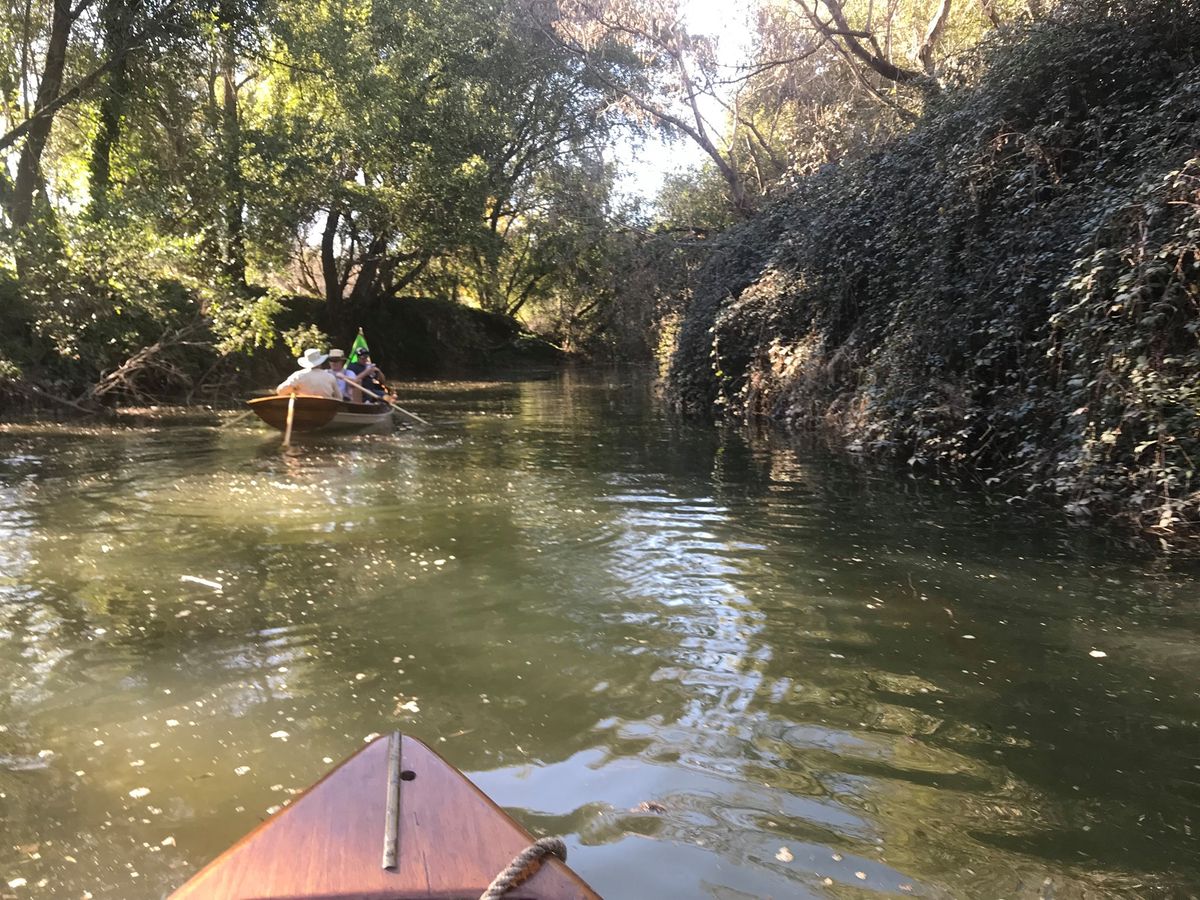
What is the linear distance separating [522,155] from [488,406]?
12.9 metres

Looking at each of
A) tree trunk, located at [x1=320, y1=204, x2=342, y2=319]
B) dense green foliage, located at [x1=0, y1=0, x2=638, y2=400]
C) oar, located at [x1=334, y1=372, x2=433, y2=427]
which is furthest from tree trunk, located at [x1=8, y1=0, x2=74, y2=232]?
tree trunk, located at [x1=320, y1=204, x2=342, y2=319]

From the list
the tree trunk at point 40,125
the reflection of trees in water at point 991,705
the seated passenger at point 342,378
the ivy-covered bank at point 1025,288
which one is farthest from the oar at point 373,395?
the reflection of trees in water at point 991,705

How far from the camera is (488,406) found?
1889cm

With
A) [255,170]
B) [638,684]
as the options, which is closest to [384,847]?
[638,684]

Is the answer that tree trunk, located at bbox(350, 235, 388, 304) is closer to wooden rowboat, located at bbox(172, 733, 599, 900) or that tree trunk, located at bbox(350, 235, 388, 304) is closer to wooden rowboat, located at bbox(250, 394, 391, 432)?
wooden rowboat, located at bbox(250, 394, 391, 432)

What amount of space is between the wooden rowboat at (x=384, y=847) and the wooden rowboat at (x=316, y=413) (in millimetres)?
10524

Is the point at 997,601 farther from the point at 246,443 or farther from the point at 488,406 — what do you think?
the point at 488,406

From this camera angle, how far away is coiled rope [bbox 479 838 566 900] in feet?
6.53

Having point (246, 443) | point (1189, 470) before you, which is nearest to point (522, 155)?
point (246, 443)

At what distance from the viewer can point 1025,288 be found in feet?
29.1

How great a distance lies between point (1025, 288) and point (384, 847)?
8717 millimetres

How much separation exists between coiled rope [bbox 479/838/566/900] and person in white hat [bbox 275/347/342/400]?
11.2 metres

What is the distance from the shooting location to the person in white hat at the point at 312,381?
1242 cm

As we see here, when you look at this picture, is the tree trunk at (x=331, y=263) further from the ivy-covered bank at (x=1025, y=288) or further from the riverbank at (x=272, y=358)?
the ivy-covered bank at (x=1025, y=288)
